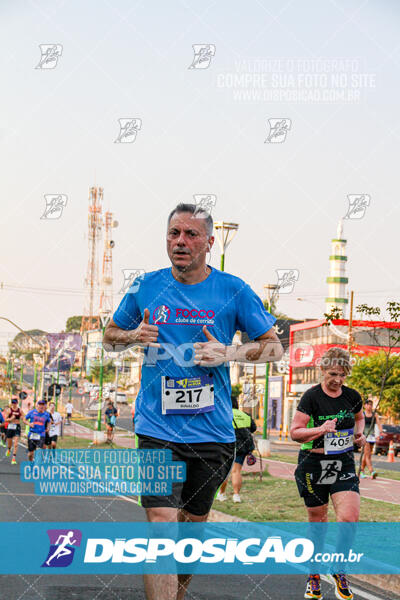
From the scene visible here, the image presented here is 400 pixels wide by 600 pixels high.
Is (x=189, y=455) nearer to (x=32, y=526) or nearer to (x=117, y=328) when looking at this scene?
(x=117, y=328)

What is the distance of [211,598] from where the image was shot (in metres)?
6.29

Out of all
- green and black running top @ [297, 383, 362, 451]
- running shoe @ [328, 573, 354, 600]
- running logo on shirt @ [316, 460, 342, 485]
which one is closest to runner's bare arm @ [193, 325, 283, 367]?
green and black running top @ [297, 383, 362, 451]

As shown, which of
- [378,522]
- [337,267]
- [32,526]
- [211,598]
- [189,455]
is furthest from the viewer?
[337,267]

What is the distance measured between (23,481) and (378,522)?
8.37 metres

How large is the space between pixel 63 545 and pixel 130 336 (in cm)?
444

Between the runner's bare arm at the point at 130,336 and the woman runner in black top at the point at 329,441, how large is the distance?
221cm

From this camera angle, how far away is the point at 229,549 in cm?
874

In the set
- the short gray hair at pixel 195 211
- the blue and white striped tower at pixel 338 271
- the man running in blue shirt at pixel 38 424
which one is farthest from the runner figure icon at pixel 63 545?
the blue and white striped tower at pixel 338 271

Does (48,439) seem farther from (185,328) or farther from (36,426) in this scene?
(185,328)

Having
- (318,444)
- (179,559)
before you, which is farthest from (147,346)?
(318,444)

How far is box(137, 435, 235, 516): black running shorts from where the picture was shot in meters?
4.30

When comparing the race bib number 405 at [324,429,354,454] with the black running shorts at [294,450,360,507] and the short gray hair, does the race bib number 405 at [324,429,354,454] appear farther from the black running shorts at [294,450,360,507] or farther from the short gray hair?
the short gray hair

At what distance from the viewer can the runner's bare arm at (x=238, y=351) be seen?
4340 mm

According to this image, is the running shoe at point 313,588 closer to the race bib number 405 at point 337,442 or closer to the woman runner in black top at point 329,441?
the woman runner in black top at point 329,441
